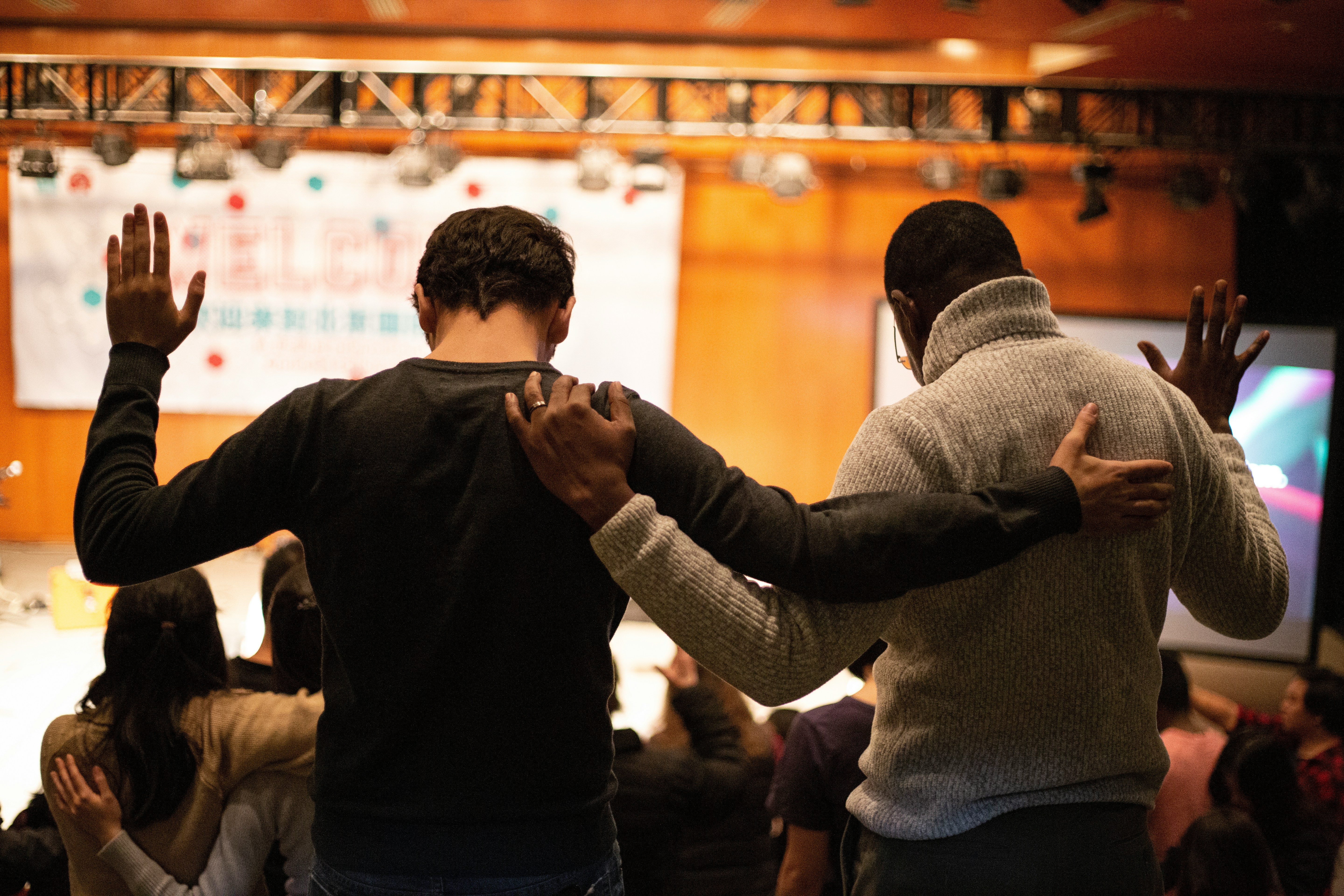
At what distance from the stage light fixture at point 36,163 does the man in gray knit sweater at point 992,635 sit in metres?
5.01

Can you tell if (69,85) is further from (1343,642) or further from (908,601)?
(1343,642)

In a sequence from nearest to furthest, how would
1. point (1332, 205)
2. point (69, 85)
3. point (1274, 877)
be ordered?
point (1274, 877) < point (1332, 205) < point (69, 85)

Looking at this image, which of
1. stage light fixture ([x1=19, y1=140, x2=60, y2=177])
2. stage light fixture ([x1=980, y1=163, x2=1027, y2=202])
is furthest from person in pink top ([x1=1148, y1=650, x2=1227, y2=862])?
stage light fixture ([x1=19, y1=140, x2=60, y2=177])

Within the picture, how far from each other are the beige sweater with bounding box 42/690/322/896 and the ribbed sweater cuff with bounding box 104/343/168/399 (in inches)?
27.3

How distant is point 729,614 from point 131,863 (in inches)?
44.8

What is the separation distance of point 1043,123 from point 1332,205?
4.51 ft

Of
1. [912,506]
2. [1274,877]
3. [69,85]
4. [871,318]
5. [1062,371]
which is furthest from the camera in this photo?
[871,318]

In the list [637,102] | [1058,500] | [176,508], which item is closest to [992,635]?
[1058,500]

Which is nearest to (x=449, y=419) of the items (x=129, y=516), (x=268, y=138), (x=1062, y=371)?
(x=129, y=516)

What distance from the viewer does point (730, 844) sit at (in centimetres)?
204

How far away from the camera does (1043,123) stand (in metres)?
5.44

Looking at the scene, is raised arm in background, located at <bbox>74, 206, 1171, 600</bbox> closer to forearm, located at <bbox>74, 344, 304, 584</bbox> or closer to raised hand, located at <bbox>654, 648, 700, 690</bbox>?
forearm, located at <bbox>74, 344, 304, 584</bbox>

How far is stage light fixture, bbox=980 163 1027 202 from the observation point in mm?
5469

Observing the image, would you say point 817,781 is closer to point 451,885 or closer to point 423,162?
point 451,885
